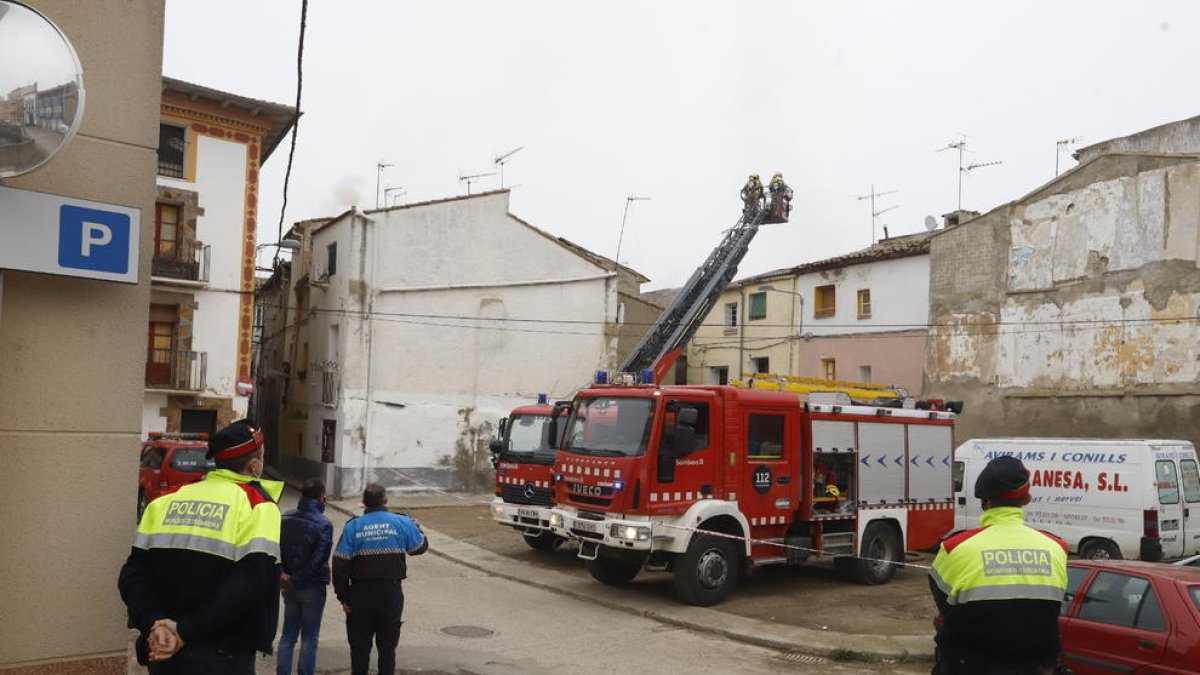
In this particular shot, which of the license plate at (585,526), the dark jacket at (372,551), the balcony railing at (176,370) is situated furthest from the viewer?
the balcony railing at (176,370)

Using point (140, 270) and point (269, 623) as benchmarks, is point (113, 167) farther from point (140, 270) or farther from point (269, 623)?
point (269, 623)

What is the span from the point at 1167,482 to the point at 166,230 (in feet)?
79.8

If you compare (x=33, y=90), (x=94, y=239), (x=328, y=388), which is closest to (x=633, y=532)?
(x=94, y=239)

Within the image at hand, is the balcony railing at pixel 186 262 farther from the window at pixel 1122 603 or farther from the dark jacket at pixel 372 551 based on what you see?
the window at pixel 1122 603

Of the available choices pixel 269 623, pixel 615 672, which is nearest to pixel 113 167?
pixel 269 623

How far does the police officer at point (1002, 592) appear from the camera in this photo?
430cm

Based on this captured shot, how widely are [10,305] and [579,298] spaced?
24.3 meters

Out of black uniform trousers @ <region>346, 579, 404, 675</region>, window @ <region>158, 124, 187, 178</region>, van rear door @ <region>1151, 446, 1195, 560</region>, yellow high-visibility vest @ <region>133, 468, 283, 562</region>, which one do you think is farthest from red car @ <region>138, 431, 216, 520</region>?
van rear door @ <region>1151, 446, 1195, 560</region>

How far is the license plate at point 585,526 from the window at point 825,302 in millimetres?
18794

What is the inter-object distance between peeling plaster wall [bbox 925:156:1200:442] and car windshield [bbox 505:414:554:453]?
1316 centimetres

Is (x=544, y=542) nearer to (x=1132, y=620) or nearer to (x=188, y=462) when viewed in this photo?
(x=188, y=462)

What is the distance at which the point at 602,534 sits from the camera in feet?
38.3

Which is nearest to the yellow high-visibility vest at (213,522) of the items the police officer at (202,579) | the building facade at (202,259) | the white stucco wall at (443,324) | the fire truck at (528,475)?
the police officer at (202,579)

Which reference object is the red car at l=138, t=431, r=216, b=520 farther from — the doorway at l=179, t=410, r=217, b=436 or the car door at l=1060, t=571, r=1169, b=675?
the car door at l=1060, t=571, r=1169, b=675
